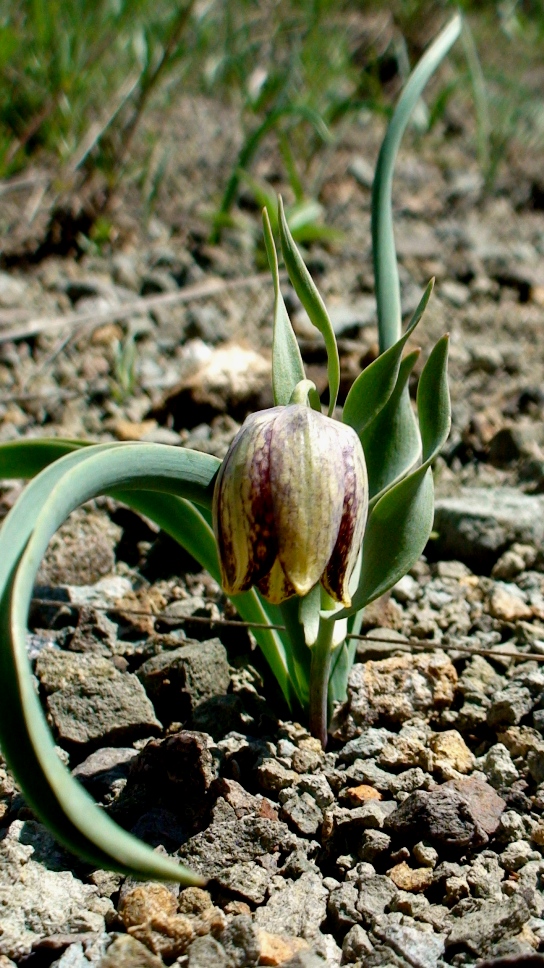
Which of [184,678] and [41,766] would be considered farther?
[184,678]

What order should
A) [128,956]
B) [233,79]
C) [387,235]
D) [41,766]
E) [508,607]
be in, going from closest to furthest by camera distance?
1. [41,766]
2. [128,956]
3. [387,235]
4. [508,607]
5. [233,79]

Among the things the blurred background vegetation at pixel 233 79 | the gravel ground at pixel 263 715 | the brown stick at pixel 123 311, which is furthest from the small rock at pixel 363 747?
the blurred background vegetation at pixel 233 79

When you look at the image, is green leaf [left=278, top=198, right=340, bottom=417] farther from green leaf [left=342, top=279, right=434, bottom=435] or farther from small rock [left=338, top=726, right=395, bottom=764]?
small rock [left=338, top=726, right=395, bottom=764]

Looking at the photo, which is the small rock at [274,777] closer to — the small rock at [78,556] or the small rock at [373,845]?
the small rock at [373,845]

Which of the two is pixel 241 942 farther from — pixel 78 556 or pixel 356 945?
pixel 78 556

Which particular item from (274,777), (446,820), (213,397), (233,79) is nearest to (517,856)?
(446,820)

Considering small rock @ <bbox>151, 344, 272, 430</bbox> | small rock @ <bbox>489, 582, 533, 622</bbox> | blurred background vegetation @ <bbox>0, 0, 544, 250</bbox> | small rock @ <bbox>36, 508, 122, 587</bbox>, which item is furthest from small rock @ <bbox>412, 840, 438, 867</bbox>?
blurred background vegetation @ <bbox>0, 0, 544, 250</bbox>
